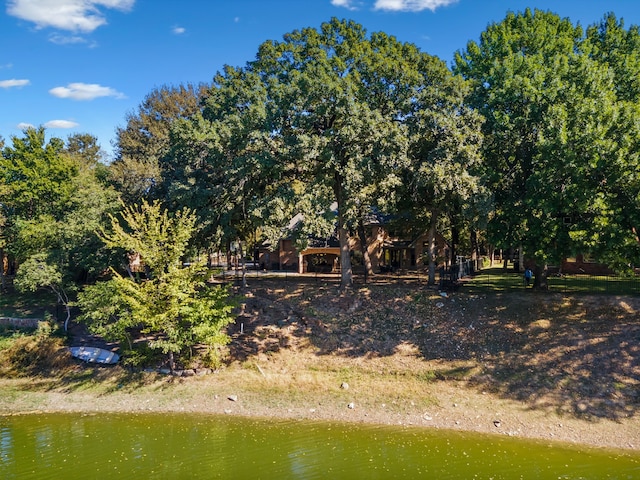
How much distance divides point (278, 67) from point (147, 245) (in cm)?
1385

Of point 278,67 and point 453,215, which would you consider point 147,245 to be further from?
point 453,215

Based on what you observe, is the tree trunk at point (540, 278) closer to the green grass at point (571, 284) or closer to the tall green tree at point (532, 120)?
the tall green tree at point (532, 120)

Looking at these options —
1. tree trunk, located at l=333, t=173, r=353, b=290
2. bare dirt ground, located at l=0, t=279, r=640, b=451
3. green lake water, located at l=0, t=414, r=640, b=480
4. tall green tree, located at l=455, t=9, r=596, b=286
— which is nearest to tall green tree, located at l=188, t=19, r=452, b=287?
tree trunk, located at l=333, t=173, r=353, b=290

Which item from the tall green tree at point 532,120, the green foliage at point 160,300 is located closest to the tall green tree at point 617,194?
the tall green tree at point 532,120

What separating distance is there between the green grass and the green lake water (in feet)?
45.4

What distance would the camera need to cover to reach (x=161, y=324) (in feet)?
74.8

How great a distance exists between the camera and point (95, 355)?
2541 centimetres

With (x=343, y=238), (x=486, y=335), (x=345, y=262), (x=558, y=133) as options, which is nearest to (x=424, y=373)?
(x=486, y=335)

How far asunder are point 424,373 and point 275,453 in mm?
8873

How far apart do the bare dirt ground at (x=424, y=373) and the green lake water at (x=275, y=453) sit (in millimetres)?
1189

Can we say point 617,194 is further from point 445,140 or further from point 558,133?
point 445,140

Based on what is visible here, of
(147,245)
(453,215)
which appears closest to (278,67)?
(147,245)

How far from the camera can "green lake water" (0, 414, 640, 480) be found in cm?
1519

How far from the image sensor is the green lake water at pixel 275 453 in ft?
49.8
